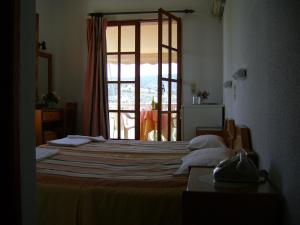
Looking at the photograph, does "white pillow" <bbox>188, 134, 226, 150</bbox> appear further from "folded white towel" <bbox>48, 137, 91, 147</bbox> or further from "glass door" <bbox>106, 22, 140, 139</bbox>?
"glass door" <bbox>106, 22, 140, 139</bbox>

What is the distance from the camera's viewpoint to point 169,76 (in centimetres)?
475

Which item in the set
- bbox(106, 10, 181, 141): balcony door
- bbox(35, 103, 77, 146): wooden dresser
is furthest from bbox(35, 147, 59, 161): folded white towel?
bbox(106, 10, 181, 141): balcony door

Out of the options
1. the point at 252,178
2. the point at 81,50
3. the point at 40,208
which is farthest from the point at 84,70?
the point at 252,178

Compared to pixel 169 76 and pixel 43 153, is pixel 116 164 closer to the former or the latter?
pixel 43 153

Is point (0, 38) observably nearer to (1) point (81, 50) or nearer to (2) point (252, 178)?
(2) point (252, 178)

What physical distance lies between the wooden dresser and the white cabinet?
191cm

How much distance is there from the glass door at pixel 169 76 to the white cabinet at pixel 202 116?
12.0 inches

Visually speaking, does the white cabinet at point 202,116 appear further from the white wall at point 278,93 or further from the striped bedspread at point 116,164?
the white wall at point 278,93

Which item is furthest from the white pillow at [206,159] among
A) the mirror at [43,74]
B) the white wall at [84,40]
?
the mirror at [43,74]

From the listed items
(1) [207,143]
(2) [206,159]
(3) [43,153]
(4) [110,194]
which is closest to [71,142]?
(3) [43,153]

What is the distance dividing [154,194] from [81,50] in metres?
4.24

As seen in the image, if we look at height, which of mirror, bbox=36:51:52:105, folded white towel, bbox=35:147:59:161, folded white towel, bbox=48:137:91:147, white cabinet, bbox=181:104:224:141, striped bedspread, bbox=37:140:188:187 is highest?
mirror, bbox=36:51:52:105

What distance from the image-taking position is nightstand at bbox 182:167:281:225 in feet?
3.94

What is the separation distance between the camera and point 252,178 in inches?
55.0
